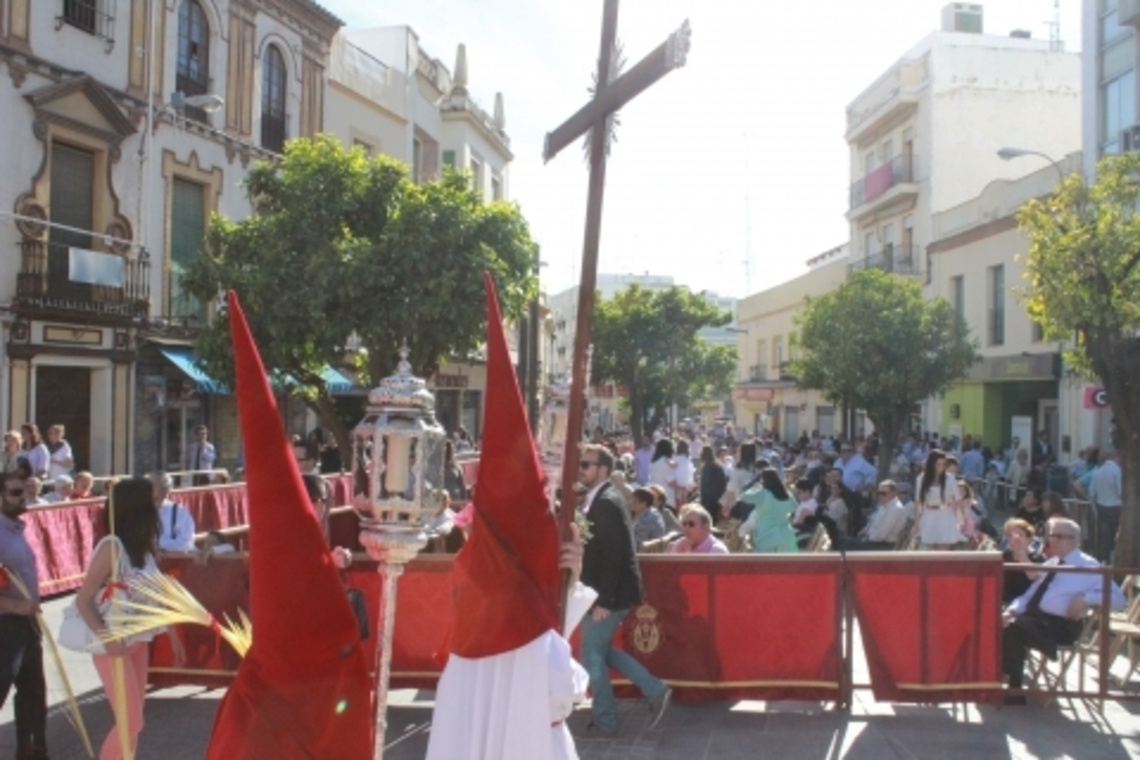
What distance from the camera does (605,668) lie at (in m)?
6.26

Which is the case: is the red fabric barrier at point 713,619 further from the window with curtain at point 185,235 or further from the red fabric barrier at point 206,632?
the window with curtain at point 185,235

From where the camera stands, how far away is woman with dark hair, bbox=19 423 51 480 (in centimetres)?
1310

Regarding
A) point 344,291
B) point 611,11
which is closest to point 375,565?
point 611,11

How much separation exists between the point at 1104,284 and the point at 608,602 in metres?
7.33

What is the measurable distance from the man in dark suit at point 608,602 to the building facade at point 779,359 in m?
33.1

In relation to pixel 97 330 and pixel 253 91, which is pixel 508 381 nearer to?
pixel 97 330

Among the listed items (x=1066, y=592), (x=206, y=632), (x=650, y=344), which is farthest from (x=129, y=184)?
(x=650, y=344)

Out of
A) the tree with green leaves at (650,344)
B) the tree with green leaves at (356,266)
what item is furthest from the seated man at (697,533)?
the tree with green leaves at (650,344)

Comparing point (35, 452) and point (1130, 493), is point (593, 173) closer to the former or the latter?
point (1130, 493)

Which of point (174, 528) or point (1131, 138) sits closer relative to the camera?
point (174, 528)

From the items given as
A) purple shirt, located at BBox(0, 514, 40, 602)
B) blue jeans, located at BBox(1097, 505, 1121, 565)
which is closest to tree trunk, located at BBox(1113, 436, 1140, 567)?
blue jeans, located at BBox(1097, 505, 1121, 565)

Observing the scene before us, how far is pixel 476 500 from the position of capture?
3451 millimetres

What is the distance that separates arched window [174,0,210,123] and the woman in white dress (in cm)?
1579

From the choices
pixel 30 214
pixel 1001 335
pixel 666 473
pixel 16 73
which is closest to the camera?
pixel 666 473
